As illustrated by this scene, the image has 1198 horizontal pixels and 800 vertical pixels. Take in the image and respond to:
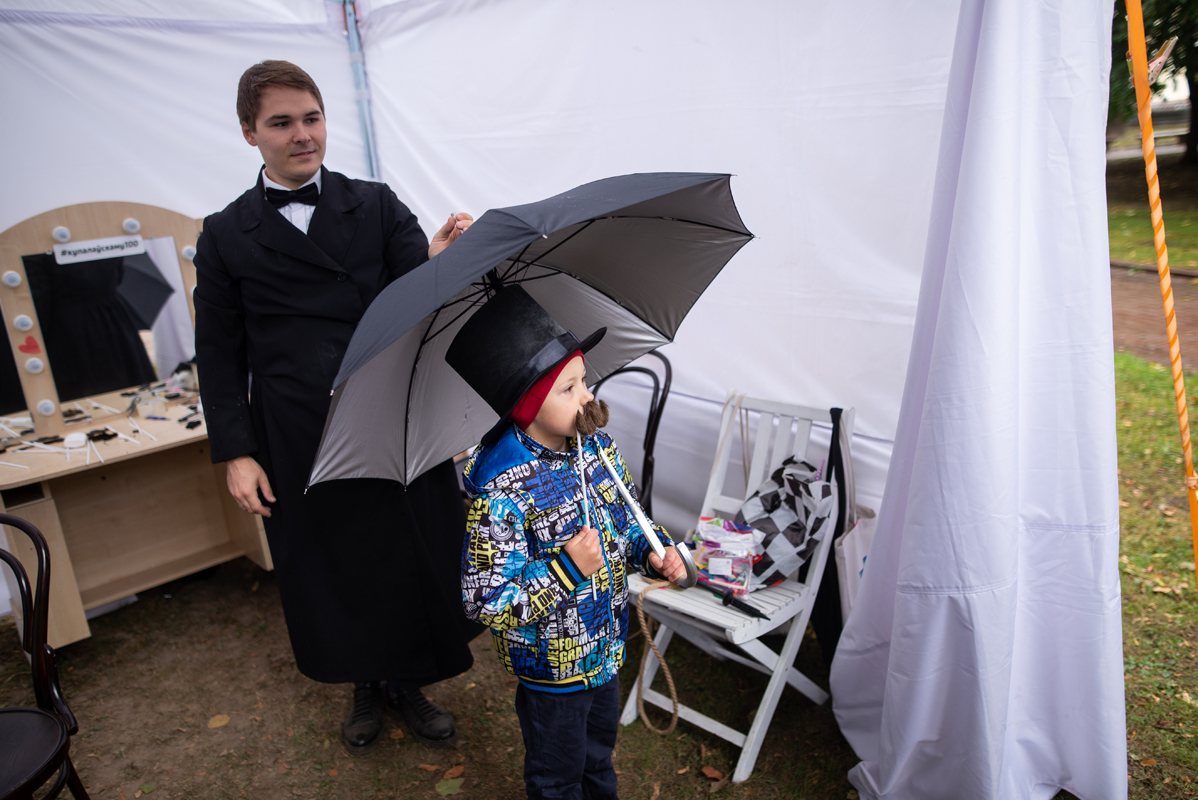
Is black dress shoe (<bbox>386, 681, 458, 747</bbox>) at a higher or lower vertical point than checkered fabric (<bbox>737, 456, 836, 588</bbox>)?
lower

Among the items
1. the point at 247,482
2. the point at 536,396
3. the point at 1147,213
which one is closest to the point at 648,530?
the point at 536,396

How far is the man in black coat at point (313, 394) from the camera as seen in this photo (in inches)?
84.4

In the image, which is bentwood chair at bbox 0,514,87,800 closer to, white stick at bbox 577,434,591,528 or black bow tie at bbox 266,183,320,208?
black bow tie at bbox 266,183,320,208

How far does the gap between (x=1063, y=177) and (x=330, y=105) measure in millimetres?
3899

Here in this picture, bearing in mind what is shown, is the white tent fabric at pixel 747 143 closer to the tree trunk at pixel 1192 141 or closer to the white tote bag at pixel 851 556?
the white tote bag at pixel 851 556

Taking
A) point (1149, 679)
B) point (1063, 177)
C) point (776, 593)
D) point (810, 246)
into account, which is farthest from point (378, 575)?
point (1149, 679)

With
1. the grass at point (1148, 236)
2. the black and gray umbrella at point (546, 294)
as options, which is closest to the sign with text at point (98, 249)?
A: the black and gray umbrella at point (546, 294)

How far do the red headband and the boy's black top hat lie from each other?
0.02m

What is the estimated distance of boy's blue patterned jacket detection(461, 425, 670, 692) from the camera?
1.61m

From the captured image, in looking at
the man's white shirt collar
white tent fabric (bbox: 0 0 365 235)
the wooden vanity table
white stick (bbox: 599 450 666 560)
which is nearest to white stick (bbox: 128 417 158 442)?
the wooden vanity table

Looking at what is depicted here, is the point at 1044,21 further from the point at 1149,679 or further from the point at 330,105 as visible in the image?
the point at 330,105

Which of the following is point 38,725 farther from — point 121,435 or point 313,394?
point 121,435

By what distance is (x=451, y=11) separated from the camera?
3.83 m

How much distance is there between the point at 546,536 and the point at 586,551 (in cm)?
12
